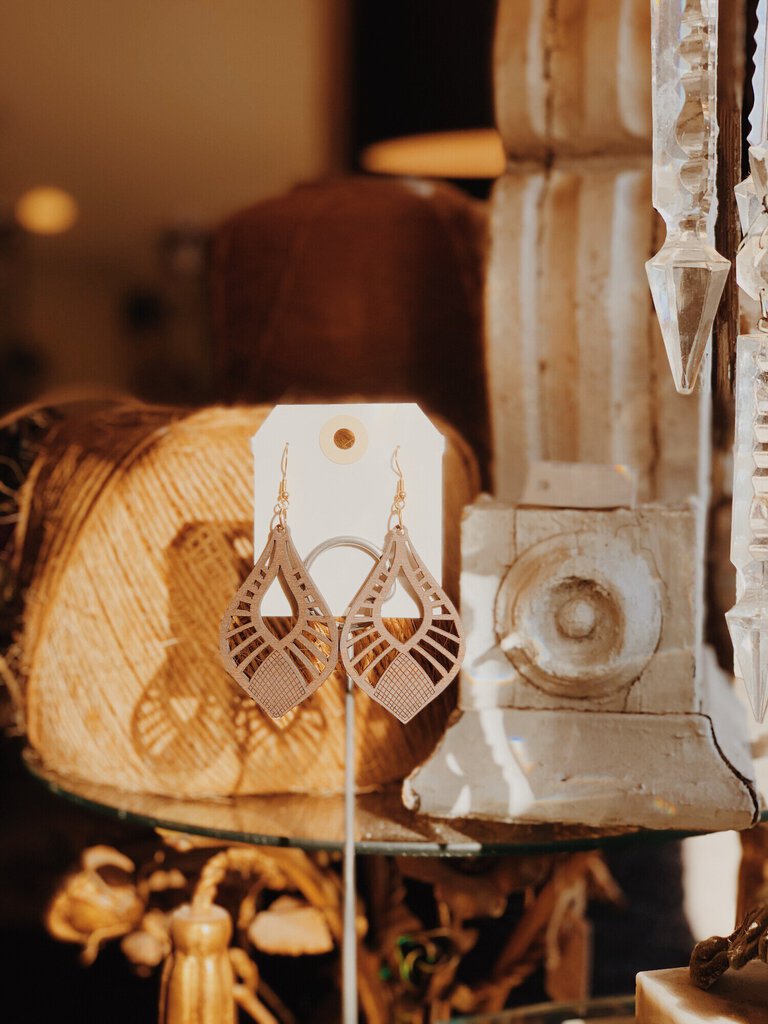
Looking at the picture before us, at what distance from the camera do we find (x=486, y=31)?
1.41m

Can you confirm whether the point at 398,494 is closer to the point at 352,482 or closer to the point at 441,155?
the point at 352,482

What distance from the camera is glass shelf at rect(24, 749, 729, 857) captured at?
68 cm

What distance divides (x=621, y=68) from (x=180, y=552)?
488mm

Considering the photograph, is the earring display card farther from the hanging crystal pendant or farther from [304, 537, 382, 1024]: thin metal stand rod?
the hanging crystal pendant

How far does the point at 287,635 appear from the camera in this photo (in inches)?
23.3

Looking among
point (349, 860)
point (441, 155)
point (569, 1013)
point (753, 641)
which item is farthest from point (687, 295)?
point (441, 155)

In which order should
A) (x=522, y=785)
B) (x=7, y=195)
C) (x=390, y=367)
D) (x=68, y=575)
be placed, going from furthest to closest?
(x=7, y=195) → (x=390, y=367) → (x=68, y=575) → (x=522, y=785)

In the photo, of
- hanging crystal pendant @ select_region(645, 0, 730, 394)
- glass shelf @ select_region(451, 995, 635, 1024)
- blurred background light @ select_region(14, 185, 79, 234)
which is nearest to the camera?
hanging crystal pendant @ select_region(645, 0, 730, 394)

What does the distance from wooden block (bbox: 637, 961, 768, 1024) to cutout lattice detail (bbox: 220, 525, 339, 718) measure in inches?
9.9

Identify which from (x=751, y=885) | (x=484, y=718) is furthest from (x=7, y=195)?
(x=751, y=885)

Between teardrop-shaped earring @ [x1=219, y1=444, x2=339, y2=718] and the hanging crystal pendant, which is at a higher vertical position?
the hanging crystal pendant

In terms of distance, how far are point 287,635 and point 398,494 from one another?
3.7 inches

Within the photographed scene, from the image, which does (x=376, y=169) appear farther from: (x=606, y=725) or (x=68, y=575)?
(x=606, y=725)

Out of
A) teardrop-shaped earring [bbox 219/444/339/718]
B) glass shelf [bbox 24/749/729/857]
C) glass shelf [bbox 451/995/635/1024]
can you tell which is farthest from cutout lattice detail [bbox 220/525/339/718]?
glass shelf [bbox 451/995/635/1024]
